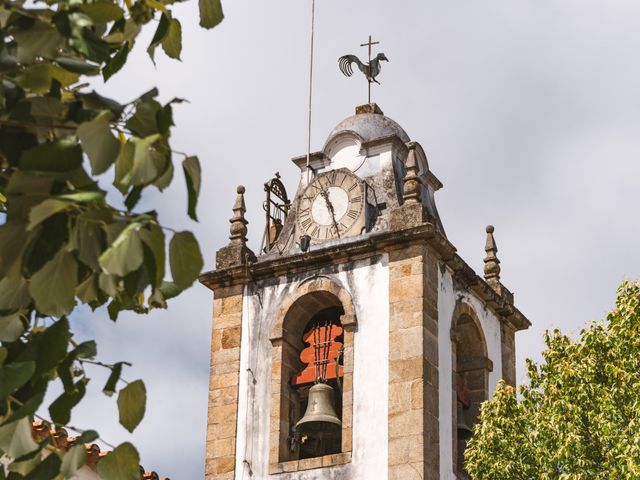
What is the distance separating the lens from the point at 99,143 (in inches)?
145

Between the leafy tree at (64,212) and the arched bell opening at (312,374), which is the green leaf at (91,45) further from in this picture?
the arched bell opening at (312,374)

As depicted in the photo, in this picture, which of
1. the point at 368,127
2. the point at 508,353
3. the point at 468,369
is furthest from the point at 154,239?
the point at 508,353

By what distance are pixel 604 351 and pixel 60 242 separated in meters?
12.0

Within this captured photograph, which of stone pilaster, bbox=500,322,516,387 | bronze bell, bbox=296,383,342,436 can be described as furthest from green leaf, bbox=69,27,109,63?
stone pilaster, bbox=500,322,516,387

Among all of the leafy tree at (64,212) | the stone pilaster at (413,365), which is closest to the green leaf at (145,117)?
the leafy tree at (64,212)

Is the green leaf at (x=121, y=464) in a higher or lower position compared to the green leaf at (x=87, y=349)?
lower

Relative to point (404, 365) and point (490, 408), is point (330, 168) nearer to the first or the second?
point (404, 365)

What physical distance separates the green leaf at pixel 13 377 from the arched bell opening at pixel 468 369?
52.2 feet

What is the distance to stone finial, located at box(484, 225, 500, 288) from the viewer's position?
21.4 m

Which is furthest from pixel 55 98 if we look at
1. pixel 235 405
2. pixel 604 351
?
pixel 235 405

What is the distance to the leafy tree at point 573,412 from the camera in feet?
47.0

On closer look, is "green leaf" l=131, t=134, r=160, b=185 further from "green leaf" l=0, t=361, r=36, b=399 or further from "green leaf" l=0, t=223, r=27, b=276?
"green leaf" l=0, t=361, r=36, b=399

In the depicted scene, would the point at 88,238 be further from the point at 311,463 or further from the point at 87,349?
the point at 311,463

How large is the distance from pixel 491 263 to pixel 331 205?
2.77 meters
